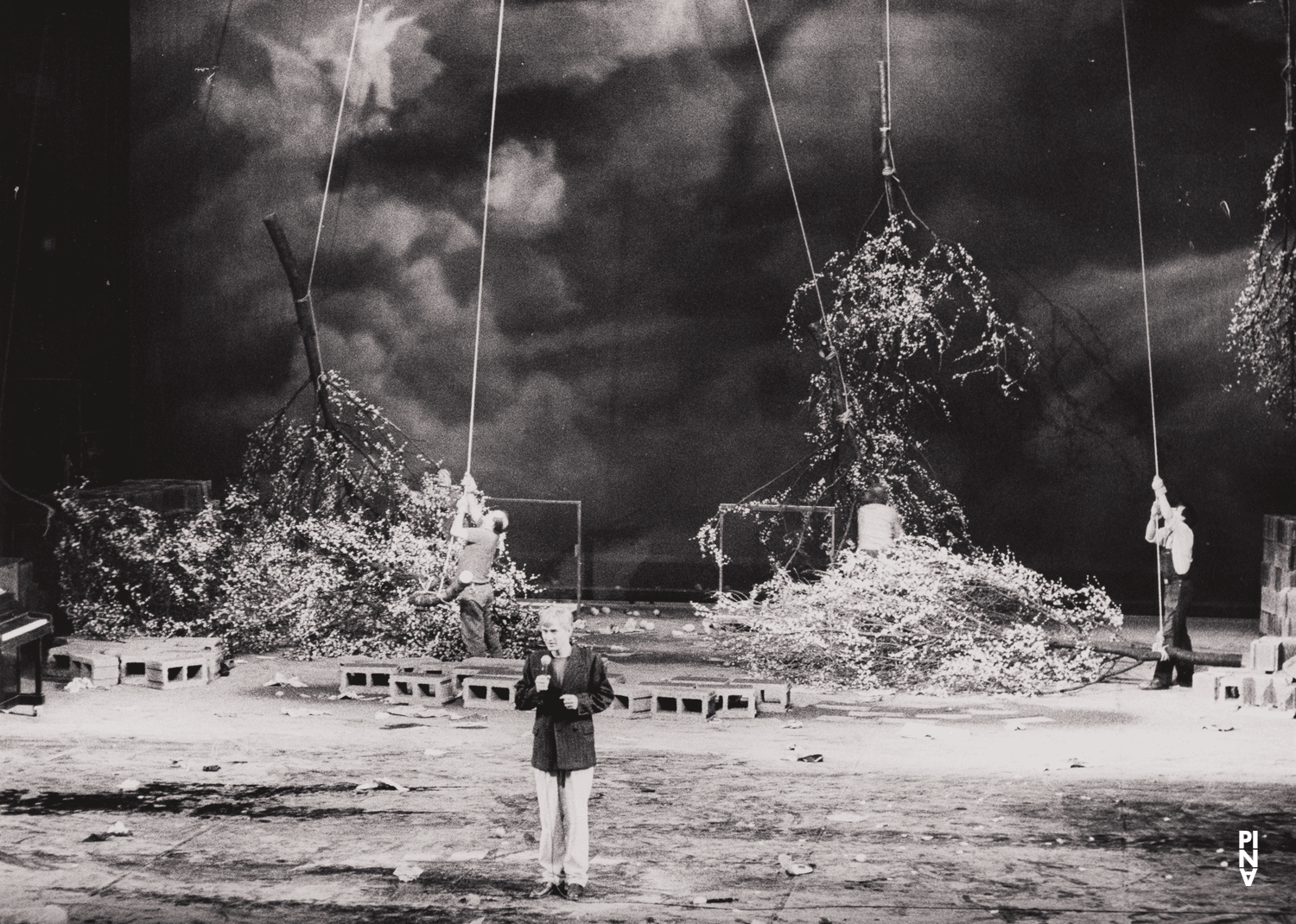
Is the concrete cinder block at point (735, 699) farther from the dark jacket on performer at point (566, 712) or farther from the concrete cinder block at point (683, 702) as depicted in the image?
the dark jacket on performer at point (566, 712)

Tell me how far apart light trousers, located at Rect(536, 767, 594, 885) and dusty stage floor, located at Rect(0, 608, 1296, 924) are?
20cm

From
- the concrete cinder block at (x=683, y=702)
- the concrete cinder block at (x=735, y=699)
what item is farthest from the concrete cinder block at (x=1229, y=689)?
the concrete cinder block at (x=683, y=702)

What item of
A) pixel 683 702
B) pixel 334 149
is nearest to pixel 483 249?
pixel 334 149

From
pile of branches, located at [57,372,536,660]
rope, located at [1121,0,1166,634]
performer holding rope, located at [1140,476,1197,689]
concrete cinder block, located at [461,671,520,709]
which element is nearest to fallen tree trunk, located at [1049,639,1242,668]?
performer holding rope, located at [1140,476,1197,689]

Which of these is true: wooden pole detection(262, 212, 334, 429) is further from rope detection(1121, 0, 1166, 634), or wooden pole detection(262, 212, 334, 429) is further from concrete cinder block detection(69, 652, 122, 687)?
rope detection(1121, 0, 1166, 634)

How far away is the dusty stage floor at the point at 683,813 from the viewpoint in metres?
7.99

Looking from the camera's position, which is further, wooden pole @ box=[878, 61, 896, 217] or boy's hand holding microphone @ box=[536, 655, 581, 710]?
wooden pole @ box=[878, 61, 896, 217]

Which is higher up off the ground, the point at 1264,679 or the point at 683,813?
the point at 1264,679

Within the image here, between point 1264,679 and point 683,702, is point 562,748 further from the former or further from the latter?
point 1264,679

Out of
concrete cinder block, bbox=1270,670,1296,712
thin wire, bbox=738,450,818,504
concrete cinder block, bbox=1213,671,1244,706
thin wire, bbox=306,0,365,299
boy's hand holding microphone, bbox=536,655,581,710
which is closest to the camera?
boy's hand holding microphone, bbox=536,655,581,710

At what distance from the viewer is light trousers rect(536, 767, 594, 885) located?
318 inches

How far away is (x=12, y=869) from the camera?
8.61 m

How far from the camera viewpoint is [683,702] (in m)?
13.1

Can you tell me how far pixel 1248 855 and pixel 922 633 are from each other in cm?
583
